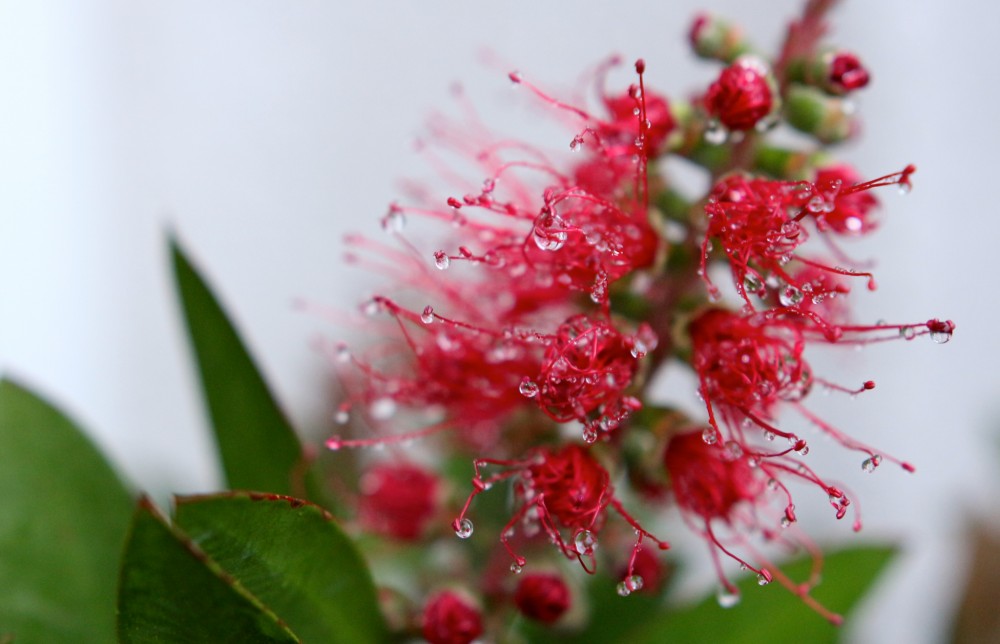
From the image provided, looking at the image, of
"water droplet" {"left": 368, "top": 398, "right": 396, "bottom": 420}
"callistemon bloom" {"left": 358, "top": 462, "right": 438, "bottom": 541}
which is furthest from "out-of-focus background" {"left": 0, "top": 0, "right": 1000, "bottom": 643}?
"water droplet" {"left": 368, "top": 398, "right": 396, "bottom": 420}

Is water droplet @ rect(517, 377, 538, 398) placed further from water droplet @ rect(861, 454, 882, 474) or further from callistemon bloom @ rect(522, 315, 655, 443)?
water droplet @ rect(861, 454, 882, 474)

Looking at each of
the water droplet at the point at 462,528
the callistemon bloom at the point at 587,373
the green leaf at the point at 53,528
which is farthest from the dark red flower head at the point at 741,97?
the green leaf at the point at 53,528

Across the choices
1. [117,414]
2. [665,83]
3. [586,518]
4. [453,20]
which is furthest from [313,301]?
[586,518]

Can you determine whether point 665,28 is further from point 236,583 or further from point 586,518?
point 236,583

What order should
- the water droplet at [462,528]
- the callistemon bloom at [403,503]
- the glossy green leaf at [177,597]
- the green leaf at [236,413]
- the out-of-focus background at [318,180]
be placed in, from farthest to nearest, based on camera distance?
the out-of-focus background at [318,180] < the callistemon bloom at [403,503] < the green leaf at [236,413] < the water droplet at [462,528] < the glossy green leaf at [177,597]

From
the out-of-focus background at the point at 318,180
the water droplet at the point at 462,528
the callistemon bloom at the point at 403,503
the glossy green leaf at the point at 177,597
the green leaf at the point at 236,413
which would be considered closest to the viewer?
the glossy green leaf at the point at 177,597

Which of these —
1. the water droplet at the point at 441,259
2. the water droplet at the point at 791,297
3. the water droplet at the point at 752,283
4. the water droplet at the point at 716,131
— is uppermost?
the water droplet at the point at 716,131

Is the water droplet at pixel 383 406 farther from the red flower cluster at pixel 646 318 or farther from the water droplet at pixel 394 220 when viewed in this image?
the water droplet at pixel 394 220
